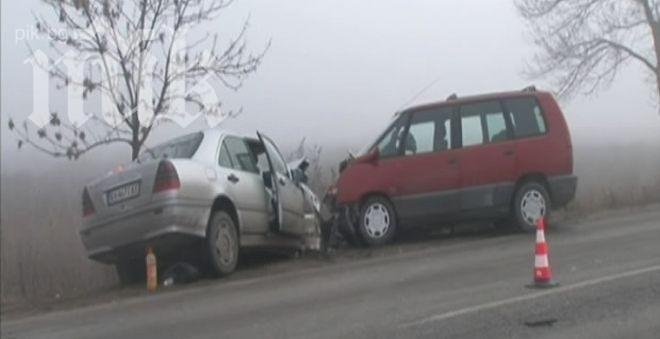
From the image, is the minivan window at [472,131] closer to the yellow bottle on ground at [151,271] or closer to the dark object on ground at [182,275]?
the dark object on ground at [182,275]

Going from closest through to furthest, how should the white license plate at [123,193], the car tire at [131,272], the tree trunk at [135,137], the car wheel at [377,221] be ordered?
the white license plate at [123,193] < the car tire at [131,272] < the car wheel at [377,221] < the tree trunk at [135,137]

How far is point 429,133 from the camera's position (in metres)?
15.4

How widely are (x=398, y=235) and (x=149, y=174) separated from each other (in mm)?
4707

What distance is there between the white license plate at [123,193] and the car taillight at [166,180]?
0.26 meters

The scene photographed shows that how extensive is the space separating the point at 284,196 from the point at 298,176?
1303 millimetres

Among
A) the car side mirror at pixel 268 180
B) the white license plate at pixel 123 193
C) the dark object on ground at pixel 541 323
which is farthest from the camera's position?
the car side mirror at pixel 268 180

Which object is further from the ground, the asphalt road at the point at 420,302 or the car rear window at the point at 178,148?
the car rear window at the point at 178,148

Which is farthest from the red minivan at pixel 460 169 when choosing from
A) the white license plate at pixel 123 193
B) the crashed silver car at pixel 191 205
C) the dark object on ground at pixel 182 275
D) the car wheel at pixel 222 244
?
the white license plate at pixel 123 193

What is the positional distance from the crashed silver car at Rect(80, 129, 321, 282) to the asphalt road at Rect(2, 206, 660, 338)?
520mm

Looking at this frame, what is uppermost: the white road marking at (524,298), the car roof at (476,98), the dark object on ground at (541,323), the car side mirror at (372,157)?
the car roof at (476,98)

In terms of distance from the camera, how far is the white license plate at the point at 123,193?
40.3 feet

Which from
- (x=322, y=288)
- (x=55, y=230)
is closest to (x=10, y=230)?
(x=55, y=230)

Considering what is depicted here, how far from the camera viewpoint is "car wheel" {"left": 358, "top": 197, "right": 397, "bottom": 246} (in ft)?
50.0

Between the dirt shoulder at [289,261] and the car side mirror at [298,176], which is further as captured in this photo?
the car side mirror at [298,176]
